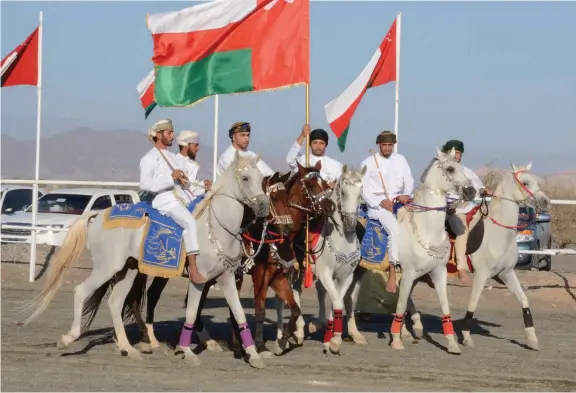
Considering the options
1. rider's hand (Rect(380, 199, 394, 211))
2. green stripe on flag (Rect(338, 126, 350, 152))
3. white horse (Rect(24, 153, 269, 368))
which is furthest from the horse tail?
green stripe on flag (Rect(338, 126, 350, 152))

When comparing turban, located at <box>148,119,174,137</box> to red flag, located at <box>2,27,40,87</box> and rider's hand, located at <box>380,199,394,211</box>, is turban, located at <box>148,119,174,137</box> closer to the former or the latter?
rider's hand, located at <box>380,199,394,211</box>

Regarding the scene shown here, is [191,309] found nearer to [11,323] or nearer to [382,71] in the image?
[11,323]

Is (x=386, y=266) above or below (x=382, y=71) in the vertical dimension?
below

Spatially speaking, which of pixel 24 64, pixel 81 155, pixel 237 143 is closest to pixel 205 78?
pixel 237 143

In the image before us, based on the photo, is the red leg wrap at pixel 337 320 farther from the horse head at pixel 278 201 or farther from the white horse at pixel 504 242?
the white horse at pixel 504 242

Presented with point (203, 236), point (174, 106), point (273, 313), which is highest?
point (174, 106)

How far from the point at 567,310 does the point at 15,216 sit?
13594mm

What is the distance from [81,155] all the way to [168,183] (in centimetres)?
15959

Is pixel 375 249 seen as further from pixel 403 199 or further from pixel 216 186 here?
pixel 216 186

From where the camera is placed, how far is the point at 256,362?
39.0 feet

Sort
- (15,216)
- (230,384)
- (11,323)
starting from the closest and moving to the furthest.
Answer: (230,384) < (11,323) < (15,216)

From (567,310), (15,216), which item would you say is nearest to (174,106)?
(567,310)

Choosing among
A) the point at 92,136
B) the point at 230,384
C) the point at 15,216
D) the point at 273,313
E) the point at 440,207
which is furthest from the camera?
the point at 92,136

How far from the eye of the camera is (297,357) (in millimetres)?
12797
